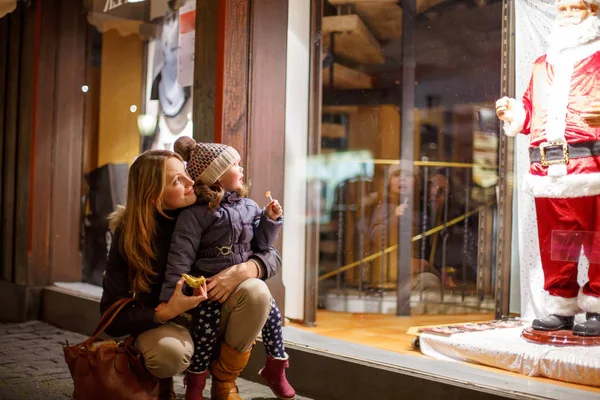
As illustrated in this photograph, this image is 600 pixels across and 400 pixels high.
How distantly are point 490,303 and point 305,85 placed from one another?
1462 mm

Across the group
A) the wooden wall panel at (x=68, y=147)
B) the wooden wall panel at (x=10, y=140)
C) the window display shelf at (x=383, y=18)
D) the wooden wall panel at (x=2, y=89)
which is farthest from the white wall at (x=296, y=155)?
the wooden wall panel at (x=2, y=89)

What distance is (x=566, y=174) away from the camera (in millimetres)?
2812

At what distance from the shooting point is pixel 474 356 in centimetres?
286

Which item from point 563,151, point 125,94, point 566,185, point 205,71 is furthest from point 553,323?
point 125,94

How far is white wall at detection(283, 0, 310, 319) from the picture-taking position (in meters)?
3.59

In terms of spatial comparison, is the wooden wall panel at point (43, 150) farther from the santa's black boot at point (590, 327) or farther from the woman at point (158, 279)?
the santa's black boot at point (590, 327)

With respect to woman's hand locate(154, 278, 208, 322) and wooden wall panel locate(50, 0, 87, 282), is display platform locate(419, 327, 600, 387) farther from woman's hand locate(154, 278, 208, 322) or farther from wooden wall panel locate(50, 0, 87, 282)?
wooden wall panel locate(50, 0, 87, 282)

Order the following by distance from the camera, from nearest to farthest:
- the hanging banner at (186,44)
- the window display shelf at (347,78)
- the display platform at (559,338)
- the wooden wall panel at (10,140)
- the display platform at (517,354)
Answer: the display platform at (517,354), the display platform at (559,338), the window display shelf at (347,78), the hanging banner at (186,44), the wooden wall panel at (10,140)

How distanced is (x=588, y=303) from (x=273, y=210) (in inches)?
52.2

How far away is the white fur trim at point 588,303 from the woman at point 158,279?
4.24ft

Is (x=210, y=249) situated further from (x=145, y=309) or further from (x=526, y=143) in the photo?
(x=526, y=143)

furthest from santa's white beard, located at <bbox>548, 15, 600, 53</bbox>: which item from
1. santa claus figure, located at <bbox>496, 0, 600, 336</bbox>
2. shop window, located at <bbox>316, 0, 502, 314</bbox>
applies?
shop window, located at <bbox>316, 0, 502, 314</bbox>

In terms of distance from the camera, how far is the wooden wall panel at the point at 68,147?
15.4ft

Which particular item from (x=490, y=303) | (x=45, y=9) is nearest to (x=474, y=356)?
(x=490, y=303)
